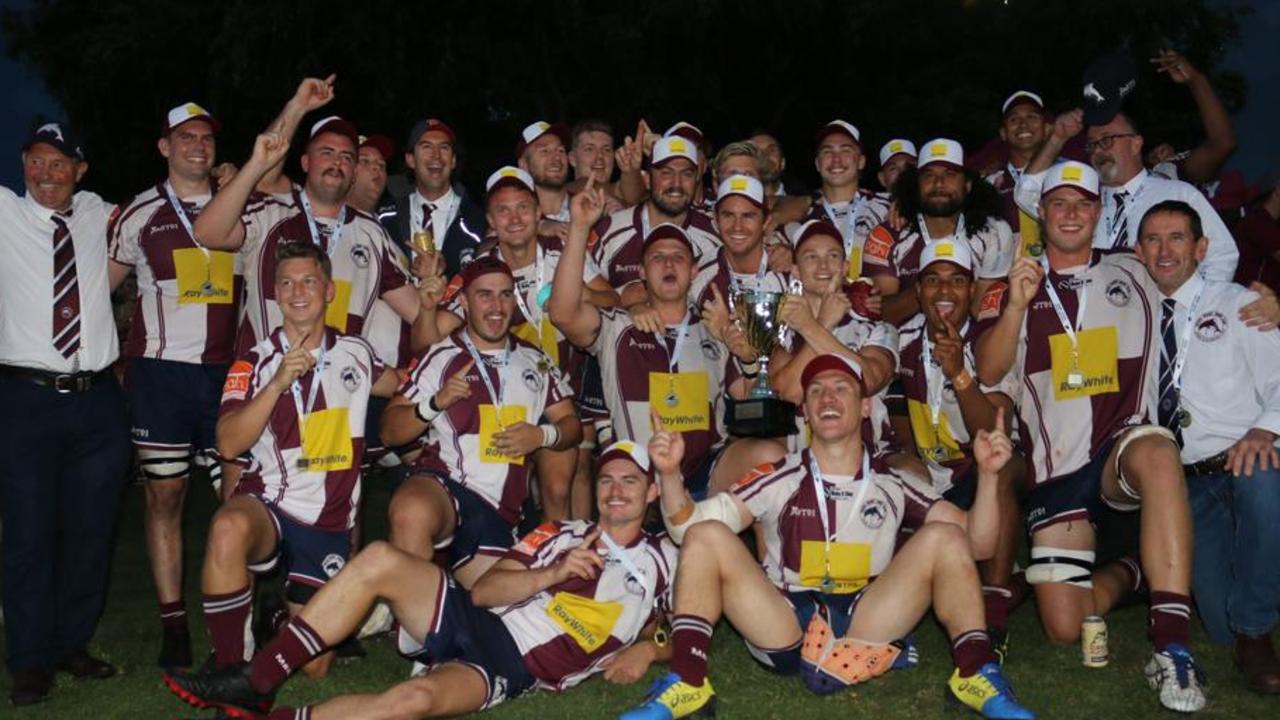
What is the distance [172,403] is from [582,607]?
246 centimetres

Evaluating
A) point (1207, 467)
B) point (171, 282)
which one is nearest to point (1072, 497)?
point (1207, 467)

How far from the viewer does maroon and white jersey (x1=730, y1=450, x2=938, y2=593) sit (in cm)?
565

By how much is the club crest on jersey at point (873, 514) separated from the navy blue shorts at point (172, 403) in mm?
3219

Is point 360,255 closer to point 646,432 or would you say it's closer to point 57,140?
point 57,140

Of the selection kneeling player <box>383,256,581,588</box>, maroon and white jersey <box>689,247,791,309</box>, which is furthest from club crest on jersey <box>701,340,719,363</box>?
kneeling player <box>383,256,581,588</box>

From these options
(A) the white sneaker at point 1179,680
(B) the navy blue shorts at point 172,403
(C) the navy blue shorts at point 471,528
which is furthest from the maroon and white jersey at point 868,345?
(B) the navy blue shorts at point 172,403

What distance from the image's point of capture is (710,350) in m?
7.20

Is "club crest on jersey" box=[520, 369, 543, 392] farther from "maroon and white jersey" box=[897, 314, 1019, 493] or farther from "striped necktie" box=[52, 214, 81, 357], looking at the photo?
"striped necktie" box=[52, 214, 81, 357]

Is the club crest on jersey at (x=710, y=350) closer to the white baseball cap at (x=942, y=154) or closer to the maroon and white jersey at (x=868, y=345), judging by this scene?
the maroon and white jersey at (x=868, y=345)

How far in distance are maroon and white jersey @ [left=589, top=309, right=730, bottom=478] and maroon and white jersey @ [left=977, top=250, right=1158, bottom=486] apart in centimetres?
158

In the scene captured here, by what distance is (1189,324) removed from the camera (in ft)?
20.0

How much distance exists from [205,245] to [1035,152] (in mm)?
4890

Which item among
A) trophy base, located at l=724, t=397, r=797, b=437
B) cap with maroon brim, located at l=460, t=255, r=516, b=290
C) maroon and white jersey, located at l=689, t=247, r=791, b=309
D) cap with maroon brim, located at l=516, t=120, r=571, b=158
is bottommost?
trophy base, located at l=724, t=397, r=797, b=437

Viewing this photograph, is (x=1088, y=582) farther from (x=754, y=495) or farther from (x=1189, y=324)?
(x=754, y=495)
